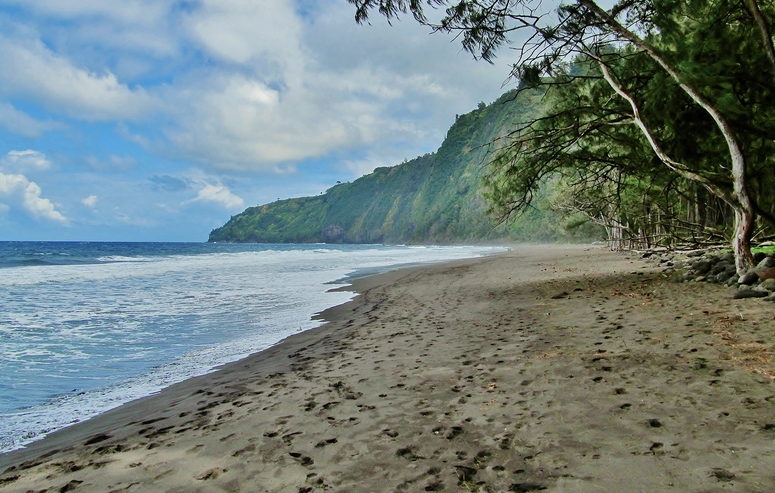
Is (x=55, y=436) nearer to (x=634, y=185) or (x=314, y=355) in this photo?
(x=314, y=355)

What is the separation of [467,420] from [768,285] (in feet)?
21.1

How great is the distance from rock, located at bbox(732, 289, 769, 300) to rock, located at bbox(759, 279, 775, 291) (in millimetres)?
151

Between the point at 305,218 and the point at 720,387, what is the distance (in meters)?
151

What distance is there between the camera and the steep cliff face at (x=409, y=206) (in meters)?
86.3

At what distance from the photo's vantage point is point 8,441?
11.6 ft

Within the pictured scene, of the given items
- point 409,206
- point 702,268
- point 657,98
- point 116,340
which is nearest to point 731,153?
point 657,98

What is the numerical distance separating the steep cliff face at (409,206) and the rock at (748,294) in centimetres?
5424

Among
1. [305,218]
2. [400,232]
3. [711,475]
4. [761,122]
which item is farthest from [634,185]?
[305,218]

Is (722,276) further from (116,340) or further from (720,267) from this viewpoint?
(116,340)

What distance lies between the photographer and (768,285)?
22.4ft

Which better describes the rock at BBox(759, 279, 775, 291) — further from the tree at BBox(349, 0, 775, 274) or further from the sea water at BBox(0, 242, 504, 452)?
the sea water at BBox(0, 242, 504, 452)

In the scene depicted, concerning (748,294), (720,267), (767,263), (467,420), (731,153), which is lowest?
(467,420)

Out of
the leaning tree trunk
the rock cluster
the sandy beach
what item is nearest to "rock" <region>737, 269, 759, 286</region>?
the rock cluster

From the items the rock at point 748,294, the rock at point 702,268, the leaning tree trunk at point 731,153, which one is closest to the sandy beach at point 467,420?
the rock at point 748,294
